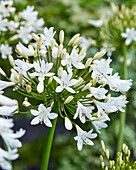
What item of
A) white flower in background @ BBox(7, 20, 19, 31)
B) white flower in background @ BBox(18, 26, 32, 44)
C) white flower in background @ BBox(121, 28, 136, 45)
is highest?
white flower in background @ BBox(121, 28, 136, 45)

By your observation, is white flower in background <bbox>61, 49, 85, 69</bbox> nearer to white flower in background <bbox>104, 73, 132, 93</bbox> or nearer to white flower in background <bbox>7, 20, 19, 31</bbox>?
white flower in background <bbox>104, 73, 132, 93</bbox>

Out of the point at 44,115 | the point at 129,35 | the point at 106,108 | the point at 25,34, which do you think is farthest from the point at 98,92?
the point at 129,35

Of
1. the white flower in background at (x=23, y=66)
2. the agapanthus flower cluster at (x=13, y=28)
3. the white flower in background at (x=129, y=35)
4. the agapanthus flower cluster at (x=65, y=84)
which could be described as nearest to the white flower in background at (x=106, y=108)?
the agapanthus flower cluster at (x=65, y=84)

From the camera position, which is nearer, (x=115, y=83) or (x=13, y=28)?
(x=115, y=83)

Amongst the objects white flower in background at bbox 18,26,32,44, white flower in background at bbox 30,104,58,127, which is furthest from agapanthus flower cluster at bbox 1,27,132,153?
white flower in background at bbox 18,26,32,44

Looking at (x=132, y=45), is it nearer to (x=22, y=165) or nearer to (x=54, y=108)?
(x=54, y=108)

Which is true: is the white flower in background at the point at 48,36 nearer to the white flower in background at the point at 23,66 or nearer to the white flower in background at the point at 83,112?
the white flower in background at the point at 23,66

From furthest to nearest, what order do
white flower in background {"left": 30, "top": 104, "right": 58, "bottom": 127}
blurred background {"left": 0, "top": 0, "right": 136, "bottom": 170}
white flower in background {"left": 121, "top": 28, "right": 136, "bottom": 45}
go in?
blurred background {"left": 0, "top": 0, "right": 136, "bottom": 170} < white flower in background {"left": 121, "top": 28, "right": 136, "bottom": 45} < white flower in background {"left": 30, "top": 104, "right": 58, "bottom": 127}

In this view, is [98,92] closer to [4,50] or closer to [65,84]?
[65,84]

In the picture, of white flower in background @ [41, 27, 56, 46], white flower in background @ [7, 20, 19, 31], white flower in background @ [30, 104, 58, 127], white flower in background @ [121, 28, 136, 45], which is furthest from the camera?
white flower in background @ [121, 28, 136, 45]

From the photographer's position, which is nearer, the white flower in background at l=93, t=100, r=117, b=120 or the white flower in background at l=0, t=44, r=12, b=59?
the white flower in background at l=93, t=100, r=117, b=120

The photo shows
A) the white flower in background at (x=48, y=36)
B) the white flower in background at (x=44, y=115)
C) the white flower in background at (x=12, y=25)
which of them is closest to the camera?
the white flower in background at (x=44, y=115)

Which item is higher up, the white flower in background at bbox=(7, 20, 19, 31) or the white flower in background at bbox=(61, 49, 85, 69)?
the white flower in background at bbox=(7, 20, 19, 31)
